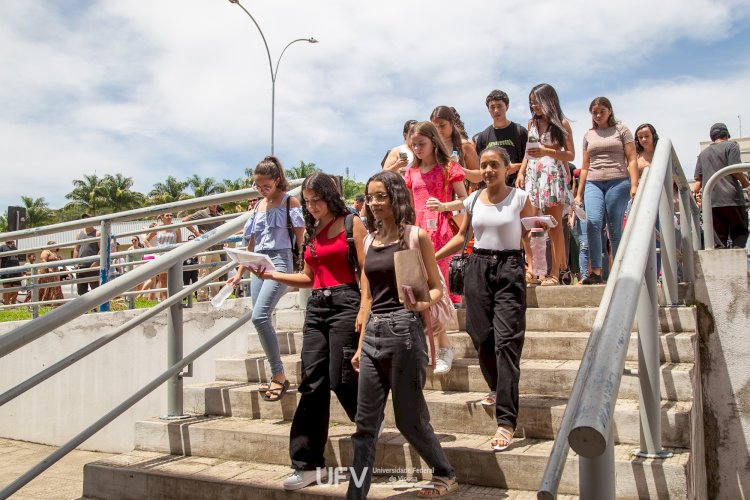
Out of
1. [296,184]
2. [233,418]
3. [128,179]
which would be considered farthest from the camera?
[128,179]

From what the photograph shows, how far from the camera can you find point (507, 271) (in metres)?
4.18

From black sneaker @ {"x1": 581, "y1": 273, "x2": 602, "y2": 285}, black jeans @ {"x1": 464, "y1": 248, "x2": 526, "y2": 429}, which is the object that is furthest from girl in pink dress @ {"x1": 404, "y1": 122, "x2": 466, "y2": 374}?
black sneaker @ {"x1": 581, "y1": 273, "x2": 602, "y2": 285}

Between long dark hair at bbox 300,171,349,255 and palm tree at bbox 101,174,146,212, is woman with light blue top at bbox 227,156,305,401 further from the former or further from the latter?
palm tree at bbox 101,174,146,212

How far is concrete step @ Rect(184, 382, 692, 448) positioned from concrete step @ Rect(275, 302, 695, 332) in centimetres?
85

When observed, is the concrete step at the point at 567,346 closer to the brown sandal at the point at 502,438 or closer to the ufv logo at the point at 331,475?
the brown sandal at the point at 502,438

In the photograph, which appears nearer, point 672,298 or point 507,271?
point 507,271

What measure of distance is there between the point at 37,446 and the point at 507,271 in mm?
6522

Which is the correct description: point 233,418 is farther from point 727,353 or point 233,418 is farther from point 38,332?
point 727,353

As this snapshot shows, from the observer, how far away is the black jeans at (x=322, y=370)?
4023 mm

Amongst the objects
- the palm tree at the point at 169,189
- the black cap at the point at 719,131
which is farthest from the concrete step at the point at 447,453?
the palm tree at the point at 169,189

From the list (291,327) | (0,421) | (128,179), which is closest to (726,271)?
(291,327)

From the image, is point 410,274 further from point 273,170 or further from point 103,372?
point 103,372

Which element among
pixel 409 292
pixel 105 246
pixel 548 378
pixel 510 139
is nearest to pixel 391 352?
pixel 409 292

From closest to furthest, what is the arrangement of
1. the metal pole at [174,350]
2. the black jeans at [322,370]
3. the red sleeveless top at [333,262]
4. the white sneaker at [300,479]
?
1. the white sneaker at [300,479]
2. the black jeans at [322,370]
3. the red sleeveless top at [333,262]
4. the metal pole at [174,350]
